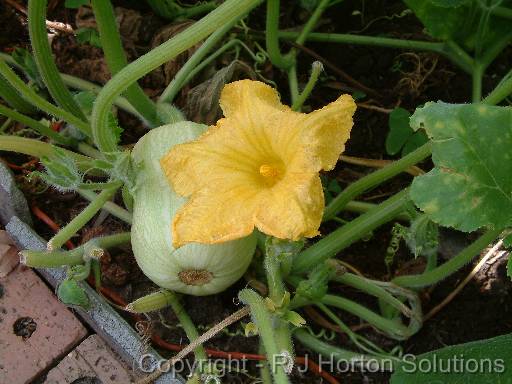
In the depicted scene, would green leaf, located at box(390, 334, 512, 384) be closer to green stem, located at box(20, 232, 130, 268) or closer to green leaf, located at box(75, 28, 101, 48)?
green stem, located at box(20, 232, 130, 268)

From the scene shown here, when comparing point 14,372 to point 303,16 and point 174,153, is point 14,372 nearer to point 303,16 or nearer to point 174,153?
point 174,153

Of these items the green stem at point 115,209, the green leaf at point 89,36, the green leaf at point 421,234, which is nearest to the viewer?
the green leaf at point 421,234

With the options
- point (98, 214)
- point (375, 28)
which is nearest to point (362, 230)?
point (98, 214)

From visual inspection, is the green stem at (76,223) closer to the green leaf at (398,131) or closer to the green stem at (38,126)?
the green stem at (38,126)

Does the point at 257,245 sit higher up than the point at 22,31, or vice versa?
the point at 22,31

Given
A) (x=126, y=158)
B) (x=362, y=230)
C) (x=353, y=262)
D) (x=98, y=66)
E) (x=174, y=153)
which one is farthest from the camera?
(x=98, y=66)

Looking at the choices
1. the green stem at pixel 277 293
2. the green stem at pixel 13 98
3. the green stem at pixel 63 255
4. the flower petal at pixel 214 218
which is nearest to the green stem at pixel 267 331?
the green stem at pixel 277 293

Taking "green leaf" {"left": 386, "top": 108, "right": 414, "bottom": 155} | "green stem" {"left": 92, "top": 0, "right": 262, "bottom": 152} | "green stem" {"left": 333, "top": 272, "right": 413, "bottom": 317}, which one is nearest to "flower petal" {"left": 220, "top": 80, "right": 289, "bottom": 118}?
"green stem" {"left": 92, "top": 0, "right": 262, "bottom": 152}
